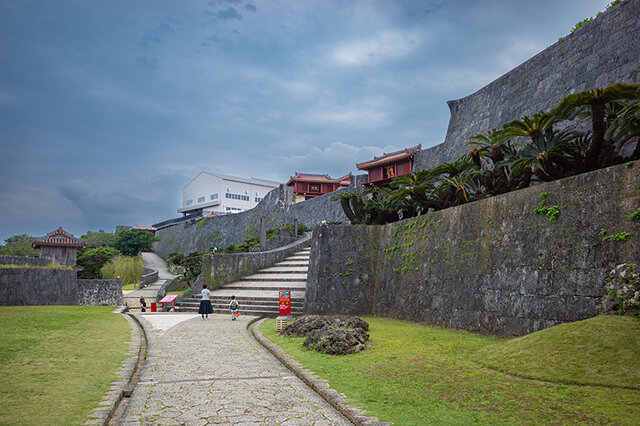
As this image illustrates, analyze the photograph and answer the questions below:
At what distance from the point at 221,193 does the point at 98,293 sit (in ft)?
155

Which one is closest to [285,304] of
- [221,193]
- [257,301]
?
[257,301]

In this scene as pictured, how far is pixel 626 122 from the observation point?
5.75 meters

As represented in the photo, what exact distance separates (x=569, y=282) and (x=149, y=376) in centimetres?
583

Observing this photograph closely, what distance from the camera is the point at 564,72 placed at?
512 inches

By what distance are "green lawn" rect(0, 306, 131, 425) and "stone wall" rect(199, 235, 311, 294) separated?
5695mm

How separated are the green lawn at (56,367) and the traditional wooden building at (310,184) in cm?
3309

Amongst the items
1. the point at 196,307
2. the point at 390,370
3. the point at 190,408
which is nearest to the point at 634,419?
the point at 390,370

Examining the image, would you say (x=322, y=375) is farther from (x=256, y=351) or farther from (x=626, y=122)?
(x=626, y=122)

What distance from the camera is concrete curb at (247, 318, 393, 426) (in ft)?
11.9

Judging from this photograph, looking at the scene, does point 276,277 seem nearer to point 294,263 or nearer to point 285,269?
point 285,269

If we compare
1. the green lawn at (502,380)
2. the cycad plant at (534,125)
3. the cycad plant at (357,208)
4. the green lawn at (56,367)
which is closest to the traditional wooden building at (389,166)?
the cycad plant at (357,208)

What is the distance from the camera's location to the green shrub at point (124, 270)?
2867 centimetres

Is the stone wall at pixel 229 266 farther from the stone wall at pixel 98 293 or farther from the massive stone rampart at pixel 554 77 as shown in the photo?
the massive stone rampart at pixel 554 77

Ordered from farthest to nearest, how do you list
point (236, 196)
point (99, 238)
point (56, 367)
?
1. point (236, 196)
2. point (99, 238)
3. point (56, 367)
